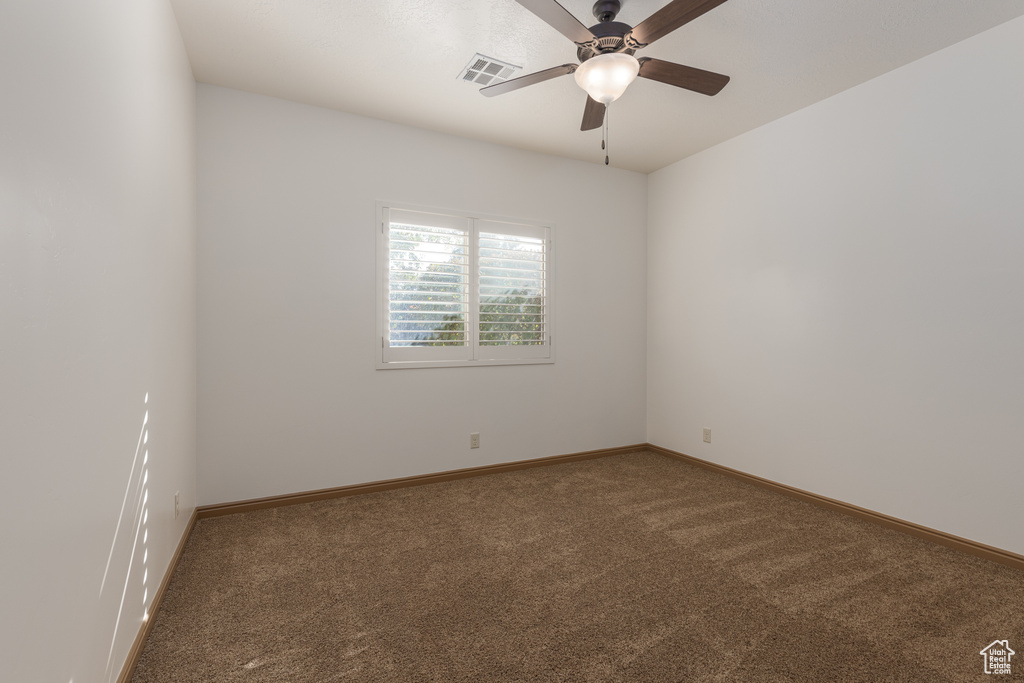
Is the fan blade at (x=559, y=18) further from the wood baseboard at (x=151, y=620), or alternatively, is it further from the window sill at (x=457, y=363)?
the wood baseboard at (x=151, y=620)

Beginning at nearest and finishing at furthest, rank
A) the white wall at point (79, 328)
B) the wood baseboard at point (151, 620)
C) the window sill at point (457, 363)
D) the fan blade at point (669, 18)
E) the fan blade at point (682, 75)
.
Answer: the white wall at point (79, 328) → the wood baseboard at point (151, 620) → the fan blade at point (669, 18) → the fan blade at point (682, 75) → the window sill at point (457, 363)

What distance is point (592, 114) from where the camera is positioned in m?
2.69

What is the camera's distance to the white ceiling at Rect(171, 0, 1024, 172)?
7.58 ft

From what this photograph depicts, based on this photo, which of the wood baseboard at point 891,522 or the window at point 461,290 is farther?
the window at point 461,290

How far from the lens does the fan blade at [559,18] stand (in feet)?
5.95

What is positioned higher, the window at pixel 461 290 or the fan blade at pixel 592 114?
the fan blade at pixel 592 114

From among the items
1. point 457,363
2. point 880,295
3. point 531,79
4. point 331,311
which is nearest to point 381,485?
point 457,363

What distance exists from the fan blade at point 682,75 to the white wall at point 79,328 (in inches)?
82.0

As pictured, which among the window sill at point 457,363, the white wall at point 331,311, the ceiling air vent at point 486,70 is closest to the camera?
the ceiling air vent at point 486,70

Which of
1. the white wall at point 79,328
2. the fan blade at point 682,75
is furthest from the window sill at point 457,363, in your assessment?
the fan blade at point 682,75

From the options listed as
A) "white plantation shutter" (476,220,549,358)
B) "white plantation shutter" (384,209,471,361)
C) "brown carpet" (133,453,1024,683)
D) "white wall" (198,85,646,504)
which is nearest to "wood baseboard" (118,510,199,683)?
"brown carpet" (133,453,1024,683)

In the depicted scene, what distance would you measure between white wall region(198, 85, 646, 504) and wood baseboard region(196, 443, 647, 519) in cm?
6

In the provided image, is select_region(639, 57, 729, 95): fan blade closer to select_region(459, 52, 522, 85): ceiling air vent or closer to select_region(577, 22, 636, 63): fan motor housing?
select_region(577, 22, 636, 63): fan motor housing

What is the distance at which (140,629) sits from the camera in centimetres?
174
